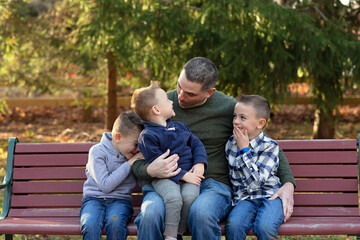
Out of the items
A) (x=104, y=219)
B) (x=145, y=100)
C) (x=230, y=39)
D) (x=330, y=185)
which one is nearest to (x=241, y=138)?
(x=145, y=100)

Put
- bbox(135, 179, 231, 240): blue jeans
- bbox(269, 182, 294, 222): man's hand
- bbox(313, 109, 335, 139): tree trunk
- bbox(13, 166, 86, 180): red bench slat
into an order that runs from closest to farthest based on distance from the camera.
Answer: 1. bbox(135, 179, 231, 240): blue jeans
2. bbox(269, 182, 294, 222): man's hand
3. bbox(13, 166, 86, 180): red bench slat
4. bbox(313, 109, 335, 139): tree trunk

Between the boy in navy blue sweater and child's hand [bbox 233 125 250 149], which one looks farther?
child's hand [bbox 233 125 250 149]

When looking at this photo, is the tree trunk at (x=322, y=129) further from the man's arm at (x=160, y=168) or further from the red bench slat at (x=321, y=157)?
the man's arm at (x=160, y=168)

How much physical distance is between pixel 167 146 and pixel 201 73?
546mm

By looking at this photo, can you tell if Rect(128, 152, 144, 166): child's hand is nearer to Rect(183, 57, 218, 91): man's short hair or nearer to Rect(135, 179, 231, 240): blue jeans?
Rect(135, 179, 231, 240): blue jeans

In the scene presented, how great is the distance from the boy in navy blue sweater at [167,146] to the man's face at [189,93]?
21 cm

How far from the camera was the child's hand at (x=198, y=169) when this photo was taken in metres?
3.42

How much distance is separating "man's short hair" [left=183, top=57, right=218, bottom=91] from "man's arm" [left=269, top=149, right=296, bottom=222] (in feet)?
2.37

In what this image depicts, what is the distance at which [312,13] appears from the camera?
8961 mm

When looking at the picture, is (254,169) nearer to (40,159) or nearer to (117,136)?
(117,136)

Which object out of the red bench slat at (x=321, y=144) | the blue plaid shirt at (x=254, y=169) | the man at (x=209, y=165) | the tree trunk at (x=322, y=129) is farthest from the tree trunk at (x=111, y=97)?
the blue plaid shirt at (x=254, y=169)

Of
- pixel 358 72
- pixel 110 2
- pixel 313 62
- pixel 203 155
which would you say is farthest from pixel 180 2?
pixel 203 155

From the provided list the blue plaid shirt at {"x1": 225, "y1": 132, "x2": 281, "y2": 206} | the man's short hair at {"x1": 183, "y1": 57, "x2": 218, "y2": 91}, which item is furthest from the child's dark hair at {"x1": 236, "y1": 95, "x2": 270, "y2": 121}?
the man's short hair at {"x1": 183, "y1": 57, "x2": 218, "y2": 91}

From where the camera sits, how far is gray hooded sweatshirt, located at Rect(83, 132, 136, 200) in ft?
11.3
